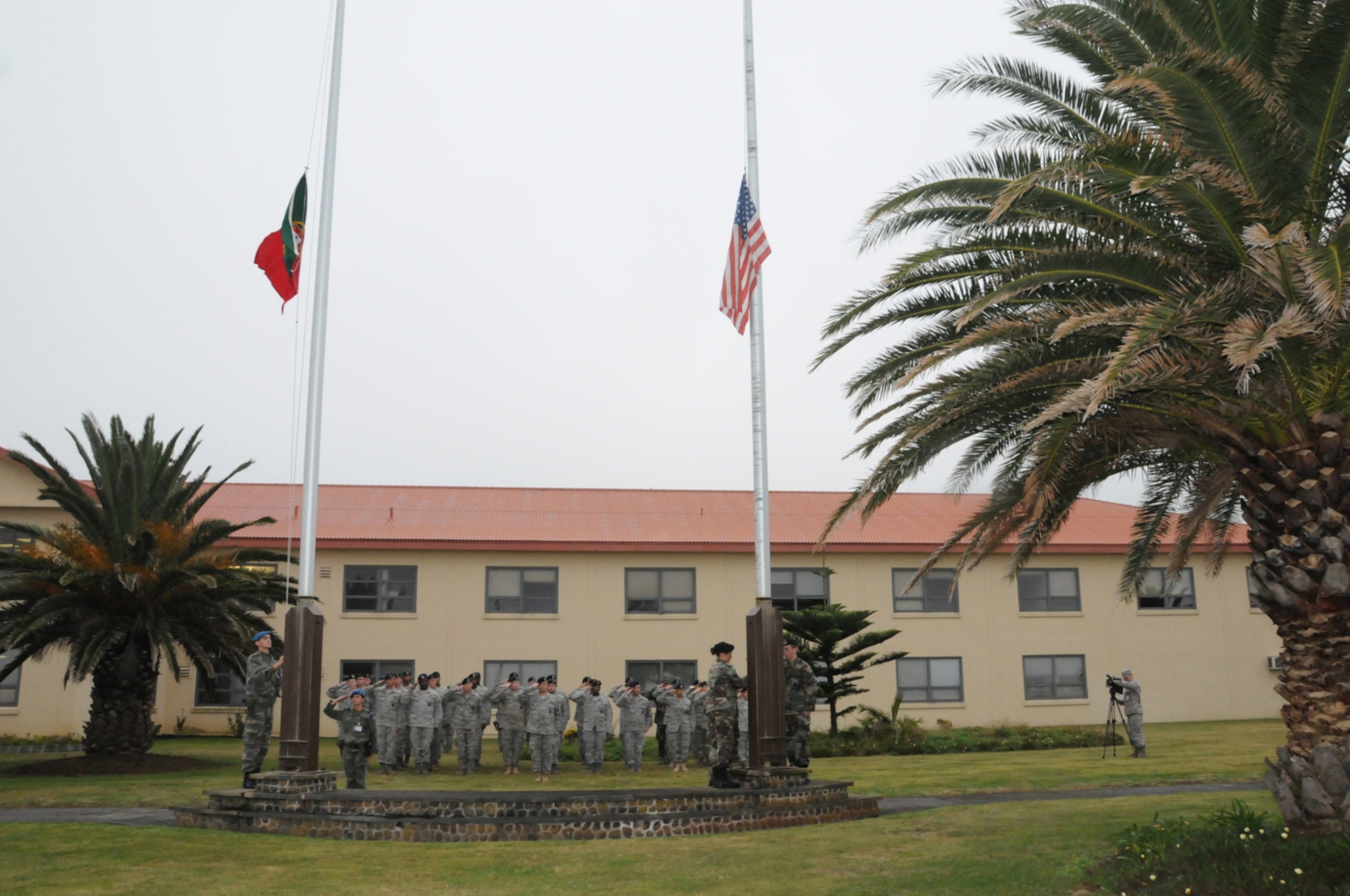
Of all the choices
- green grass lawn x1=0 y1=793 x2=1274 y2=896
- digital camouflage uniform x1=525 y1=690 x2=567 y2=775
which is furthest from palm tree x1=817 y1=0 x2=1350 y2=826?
digital camouflage uniform x1=525 y1=690 x2=567 y2=775

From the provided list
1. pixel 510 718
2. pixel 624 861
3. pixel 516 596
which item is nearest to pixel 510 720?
pixel 510 718

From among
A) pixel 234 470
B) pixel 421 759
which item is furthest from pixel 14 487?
pixel 421 759

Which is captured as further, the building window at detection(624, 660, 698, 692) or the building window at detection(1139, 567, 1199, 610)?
the building window at detection(1139, 567, 1199, 610)

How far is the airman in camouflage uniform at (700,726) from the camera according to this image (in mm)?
21188

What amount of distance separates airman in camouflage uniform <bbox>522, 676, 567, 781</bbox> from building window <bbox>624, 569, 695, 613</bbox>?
1258cm

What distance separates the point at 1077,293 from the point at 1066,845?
503 centimetres

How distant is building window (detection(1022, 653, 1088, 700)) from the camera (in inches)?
1265

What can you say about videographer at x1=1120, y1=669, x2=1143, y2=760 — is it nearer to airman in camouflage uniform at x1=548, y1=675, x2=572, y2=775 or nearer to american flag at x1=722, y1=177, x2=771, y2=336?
airman in camouflage uniform at x1=548, y1=675, x2=572, y2=775

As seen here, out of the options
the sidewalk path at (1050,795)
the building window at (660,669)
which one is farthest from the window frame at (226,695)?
the sidewalk path at (1050,795)

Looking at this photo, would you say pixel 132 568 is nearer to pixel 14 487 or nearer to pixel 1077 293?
pixel 14 487

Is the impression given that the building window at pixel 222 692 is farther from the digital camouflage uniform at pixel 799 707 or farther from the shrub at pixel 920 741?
the digital camouflage uniform at pixel 799 707

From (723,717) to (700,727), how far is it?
22.5ft

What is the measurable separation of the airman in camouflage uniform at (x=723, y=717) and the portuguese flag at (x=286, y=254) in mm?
7189

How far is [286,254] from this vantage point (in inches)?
580
